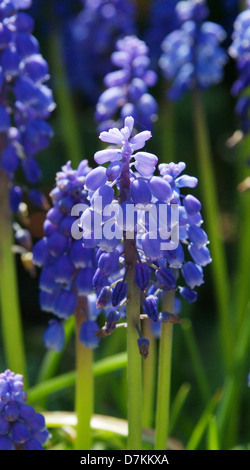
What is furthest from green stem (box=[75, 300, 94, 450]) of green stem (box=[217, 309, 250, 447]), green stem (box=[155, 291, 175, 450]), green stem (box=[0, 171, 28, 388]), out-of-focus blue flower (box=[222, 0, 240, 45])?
out-of-focus blue flower (box=[222, 0, 240, 45])

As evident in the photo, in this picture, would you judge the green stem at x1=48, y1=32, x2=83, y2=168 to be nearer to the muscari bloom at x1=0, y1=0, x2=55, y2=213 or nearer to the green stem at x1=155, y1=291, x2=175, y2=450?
the muscari bloom at x1=0, y1=0, x2=55, y2=213

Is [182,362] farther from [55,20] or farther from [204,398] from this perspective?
[55,20]

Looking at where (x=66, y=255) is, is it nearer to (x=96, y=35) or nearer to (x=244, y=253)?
(x=244, y=253)

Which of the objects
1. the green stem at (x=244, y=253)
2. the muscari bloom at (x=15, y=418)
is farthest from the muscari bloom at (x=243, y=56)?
the muscari bloom at (x=15, y=418)

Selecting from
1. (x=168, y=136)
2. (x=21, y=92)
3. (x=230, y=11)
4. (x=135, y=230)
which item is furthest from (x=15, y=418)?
(x=230, y=11)
